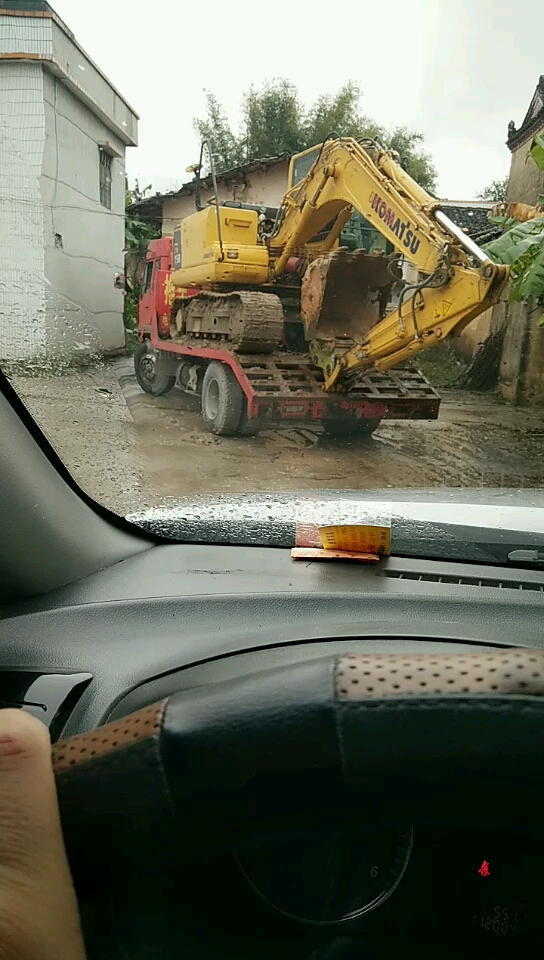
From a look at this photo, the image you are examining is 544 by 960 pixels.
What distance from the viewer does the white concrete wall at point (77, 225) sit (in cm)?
254

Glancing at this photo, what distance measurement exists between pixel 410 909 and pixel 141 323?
8.30 ft

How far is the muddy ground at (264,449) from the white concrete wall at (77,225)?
0.59 ft

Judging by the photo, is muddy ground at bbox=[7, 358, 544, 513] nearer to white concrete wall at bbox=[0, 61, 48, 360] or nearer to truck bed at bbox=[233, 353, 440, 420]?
truck bed at bbox=[233, 353, 440, 420]

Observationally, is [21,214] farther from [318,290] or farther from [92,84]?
[318,290]

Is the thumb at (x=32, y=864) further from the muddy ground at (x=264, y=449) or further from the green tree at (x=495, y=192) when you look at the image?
the green tree at (x=495, y=192)

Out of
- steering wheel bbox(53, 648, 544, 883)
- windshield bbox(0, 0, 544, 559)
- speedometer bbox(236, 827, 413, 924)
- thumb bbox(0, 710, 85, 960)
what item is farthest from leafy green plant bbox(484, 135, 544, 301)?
thumb bbox(0, 710, 85, 960)

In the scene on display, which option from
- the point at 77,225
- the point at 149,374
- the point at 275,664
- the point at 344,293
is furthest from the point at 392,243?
the point at 275,664

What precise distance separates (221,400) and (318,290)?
81 cm

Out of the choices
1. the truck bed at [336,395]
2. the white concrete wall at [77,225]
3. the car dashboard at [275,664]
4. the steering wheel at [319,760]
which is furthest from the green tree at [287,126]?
the steering wheel at [319,760]

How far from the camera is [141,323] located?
3.50m

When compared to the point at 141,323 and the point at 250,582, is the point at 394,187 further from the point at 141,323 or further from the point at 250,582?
the point at 250,582

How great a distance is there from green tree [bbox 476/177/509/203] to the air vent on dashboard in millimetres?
1462

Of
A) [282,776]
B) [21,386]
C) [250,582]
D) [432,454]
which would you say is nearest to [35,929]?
[282,776]

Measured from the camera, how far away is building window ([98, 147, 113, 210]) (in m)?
2.69
